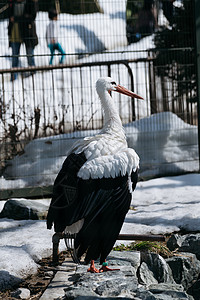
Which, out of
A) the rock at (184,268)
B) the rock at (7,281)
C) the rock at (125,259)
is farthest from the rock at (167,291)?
the rock at (7,281)

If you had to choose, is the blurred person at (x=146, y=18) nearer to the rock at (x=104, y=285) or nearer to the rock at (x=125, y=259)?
the rock at (x=125, y=259)

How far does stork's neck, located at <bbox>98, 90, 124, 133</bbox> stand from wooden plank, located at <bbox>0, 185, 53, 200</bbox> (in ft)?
8.74

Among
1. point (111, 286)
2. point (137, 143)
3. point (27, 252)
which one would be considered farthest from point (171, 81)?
point (111, 286)

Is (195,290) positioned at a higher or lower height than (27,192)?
lower

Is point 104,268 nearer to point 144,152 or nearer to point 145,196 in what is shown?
point 145,196

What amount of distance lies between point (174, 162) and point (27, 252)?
3990mm

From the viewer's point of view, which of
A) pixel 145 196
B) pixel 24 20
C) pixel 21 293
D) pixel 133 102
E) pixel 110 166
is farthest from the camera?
pixel 133 102

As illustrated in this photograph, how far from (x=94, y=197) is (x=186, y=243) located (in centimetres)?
130

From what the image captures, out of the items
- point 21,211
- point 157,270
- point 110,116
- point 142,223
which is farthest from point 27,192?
point 157,270

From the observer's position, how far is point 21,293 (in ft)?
12.5

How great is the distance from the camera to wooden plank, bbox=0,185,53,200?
287 inches

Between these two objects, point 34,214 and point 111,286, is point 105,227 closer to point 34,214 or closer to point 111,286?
point 111,286

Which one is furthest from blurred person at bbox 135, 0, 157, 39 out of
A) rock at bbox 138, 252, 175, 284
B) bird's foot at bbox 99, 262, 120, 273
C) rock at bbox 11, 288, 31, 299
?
rock at bbox 11, 288, 31, 299

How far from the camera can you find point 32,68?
7672 millimetres
